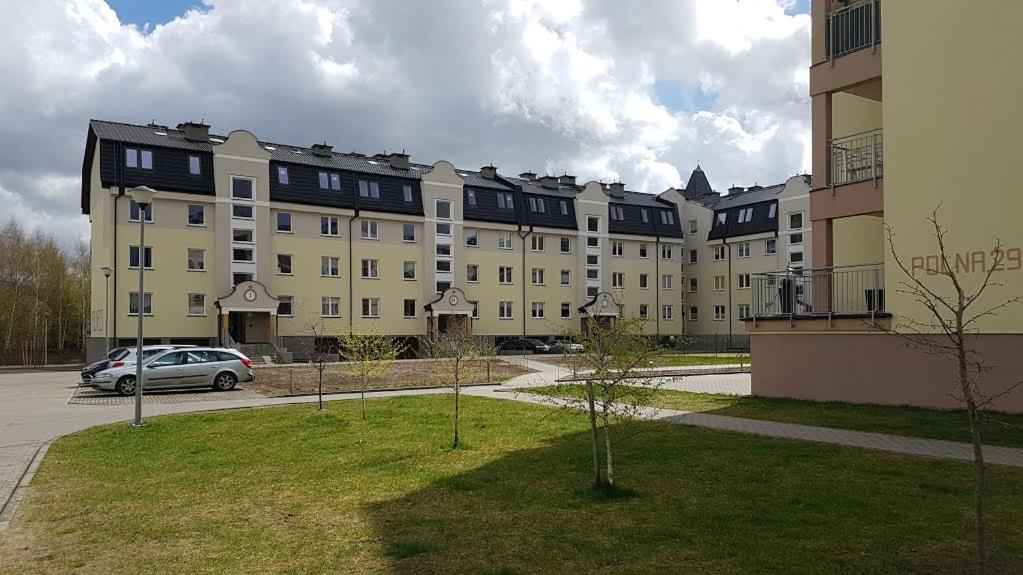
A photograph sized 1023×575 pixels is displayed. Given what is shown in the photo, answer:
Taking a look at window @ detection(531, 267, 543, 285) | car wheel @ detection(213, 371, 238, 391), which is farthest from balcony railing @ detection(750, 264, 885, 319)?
window @ detection(531, 267, 543, 285)

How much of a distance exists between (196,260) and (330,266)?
26.7 ft

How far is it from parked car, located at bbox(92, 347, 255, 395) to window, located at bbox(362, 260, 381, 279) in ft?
77.1

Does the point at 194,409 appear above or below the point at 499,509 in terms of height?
below

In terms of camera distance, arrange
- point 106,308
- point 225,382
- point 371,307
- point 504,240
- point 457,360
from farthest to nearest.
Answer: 1. point 504,240
2. point 371,307
3. point 106,308
4. point 225,382
5. point 457,360

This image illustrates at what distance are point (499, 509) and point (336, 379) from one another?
2302 cm

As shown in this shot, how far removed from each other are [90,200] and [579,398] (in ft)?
167

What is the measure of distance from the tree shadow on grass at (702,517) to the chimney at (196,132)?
4101 cm

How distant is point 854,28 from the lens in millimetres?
19188

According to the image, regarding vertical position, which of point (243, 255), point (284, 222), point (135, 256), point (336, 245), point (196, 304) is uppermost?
point (284, 222)

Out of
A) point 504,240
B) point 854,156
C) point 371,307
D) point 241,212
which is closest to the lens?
point 854,156

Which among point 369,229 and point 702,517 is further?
point 369,229

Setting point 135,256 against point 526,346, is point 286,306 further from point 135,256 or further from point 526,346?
point 526,346

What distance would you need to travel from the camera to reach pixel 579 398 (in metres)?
9.67

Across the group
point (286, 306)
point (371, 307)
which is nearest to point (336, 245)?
point (371, 307)
